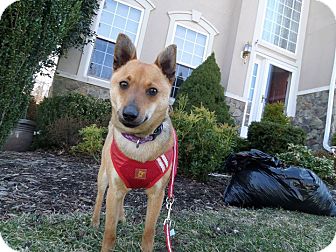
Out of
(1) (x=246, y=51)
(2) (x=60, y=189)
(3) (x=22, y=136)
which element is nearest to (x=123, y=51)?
(2) (x=60, y=189)

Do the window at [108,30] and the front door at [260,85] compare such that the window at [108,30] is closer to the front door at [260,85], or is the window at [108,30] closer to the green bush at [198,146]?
the green bush at [198,146]

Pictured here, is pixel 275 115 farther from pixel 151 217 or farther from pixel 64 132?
pixel 151 217

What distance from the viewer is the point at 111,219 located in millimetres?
1860

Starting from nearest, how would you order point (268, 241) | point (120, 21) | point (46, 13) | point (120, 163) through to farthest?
point (120, 163)
point (268, 241)
point (46, 13)
point (120, 21)

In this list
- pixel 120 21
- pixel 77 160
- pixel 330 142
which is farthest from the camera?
pixel 330 142

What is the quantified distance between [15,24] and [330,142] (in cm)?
890

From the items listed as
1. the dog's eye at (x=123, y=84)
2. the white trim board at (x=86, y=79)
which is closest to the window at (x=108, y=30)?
the white trim board at (x=86, y=79)

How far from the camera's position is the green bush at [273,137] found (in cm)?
666

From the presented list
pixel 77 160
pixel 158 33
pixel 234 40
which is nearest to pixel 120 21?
pixel 158 33

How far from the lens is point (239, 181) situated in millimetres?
3789

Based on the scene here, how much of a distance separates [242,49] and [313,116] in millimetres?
3268

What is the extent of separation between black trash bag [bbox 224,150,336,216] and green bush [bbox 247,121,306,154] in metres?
2.94

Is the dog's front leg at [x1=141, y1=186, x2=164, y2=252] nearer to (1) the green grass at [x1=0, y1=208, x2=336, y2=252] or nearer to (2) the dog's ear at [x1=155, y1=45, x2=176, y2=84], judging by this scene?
(1) the green grass at [x1=0, y1=208, x2=336, y2=252]

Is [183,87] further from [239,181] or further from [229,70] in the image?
[239,181]
